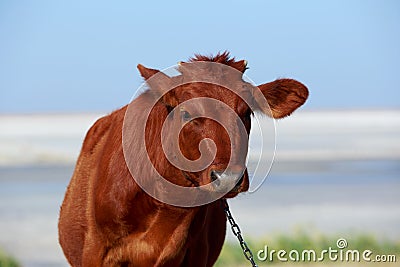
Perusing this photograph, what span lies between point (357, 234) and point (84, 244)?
6142mm

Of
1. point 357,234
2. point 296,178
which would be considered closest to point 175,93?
point 357,234

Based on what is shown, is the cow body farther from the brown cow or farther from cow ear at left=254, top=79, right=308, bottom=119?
cow ear at left=254, top=79, right=308, bottom=119

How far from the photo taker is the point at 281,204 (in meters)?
17.0

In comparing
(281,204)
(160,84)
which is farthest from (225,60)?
(281,204)

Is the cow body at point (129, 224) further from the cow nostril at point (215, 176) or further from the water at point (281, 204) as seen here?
the water at point (281, 204)

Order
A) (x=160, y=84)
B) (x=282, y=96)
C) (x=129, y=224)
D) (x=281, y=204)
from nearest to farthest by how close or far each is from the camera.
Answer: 1. (x=160, y=84)
2. (x=129, y=224)
3. (x=282, y=96)
4. (x=281, y=204)

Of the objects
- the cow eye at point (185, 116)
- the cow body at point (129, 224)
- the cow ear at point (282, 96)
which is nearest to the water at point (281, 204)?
the cow body at point (129, 224)

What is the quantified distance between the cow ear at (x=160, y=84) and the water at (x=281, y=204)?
585 cm

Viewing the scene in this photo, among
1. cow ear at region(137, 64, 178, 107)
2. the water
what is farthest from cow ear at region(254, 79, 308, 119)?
the water

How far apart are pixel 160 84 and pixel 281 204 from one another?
10.6 meters

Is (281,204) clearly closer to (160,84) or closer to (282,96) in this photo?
(282,96)

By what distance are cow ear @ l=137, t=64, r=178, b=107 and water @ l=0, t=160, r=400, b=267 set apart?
19.2 ft

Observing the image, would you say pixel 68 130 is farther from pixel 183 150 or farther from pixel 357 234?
pixel 183 150

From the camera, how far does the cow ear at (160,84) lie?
6.55 m
